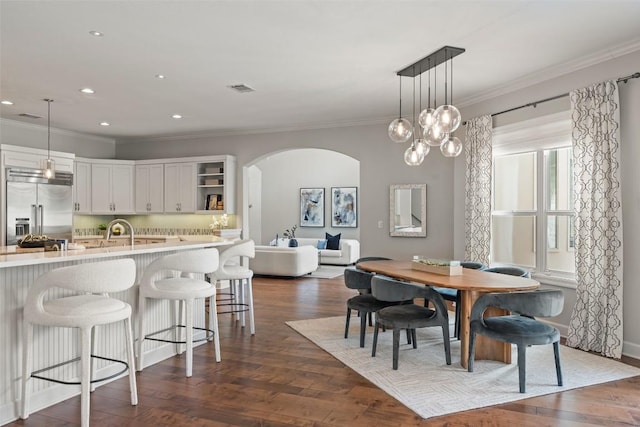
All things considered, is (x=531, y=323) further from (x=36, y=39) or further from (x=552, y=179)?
(x=36, y=39)

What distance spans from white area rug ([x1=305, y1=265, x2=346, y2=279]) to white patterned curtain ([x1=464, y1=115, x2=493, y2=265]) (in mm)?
3842

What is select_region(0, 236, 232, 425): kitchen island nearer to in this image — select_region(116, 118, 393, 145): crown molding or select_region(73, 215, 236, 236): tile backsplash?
select_region(116, 118, 393, 145): crown molding

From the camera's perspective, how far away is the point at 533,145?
527cm

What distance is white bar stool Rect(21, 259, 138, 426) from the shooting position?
2.61 m

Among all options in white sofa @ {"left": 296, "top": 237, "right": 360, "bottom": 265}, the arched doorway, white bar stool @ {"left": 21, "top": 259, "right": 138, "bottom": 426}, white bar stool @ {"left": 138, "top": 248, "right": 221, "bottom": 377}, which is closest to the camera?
white bar stool @ {"left": 21, "top": 259, "right": 138, "bottom": 426}

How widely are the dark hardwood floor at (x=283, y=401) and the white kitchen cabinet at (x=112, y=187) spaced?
5.50m

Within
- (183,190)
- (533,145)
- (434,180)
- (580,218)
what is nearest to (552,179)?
(533,145)

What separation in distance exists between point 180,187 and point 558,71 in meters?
6.43

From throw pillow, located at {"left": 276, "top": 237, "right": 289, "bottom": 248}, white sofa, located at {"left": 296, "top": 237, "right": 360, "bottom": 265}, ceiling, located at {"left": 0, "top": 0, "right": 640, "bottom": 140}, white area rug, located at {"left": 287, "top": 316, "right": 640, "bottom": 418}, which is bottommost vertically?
white area rug, located at {"left": 287, "top": 316, "right": 640, "bottom": 418}

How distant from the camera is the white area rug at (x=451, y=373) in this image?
316cm

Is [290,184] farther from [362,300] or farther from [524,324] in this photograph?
[524,324]

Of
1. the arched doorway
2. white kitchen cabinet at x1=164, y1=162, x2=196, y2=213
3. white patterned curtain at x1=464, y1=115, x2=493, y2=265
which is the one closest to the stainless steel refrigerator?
white kitchen cabinet at x1=164, y1=162, x2=196, y2=213

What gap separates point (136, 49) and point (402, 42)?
7.91 feet

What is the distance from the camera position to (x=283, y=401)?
313 centimetres
